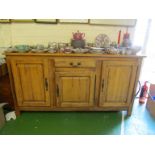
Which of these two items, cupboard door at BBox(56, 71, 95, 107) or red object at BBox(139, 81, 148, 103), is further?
red object at BBox(139, 81, 148, 103)

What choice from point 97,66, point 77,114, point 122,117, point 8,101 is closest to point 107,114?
point 122,117

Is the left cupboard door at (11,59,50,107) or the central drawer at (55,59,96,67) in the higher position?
the central drawer at (55,59,96,67)

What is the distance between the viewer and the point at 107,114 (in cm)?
214

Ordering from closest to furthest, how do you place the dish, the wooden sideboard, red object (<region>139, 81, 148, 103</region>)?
the wooden sideboard
the dish
red object (<region>139, 81, 148, 103</region>)

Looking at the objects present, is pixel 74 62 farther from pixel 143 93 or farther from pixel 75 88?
pixel 143 93

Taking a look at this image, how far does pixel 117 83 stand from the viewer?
1.89 meters

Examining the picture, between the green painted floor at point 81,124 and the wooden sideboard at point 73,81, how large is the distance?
11 centimetres

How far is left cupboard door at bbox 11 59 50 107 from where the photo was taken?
1.78 meters

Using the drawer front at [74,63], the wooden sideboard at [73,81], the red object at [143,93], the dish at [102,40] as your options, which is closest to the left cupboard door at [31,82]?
the wooden sideboard at [73,81]

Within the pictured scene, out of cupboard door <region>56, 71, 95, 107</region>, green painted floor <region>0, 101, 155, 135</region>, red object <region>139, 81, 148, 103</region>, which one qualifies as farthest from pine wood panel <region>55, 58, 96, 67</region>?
red object <region>139, 81, 148, 103</region>

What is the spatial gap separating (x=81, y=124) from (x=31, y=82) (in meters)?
0.82

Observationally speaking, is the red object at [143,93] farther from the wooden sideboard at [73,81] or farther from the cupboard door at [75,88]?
the cupboard door at [75,88]

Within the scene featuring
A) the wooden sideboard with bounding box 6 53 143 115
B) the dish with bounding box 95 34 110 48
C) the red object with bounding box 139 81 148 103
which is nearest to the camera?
the wooden sideboard with bounding box 6 53 143 115

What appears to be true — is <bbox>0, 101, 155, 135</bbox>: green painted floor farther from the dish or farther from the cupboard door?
the dish
